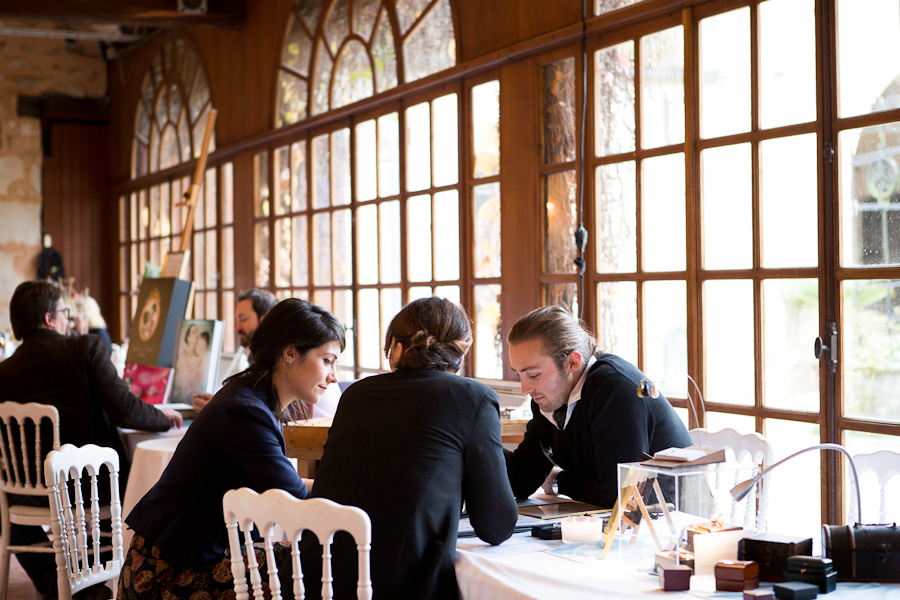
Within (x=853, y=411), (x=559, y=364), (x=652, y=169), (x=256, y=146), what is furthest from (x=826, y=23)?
(x=256, y=146)

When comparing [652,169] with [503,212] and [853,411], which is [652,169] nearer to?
[503,212]

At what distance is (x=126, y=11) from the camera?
6914 millimetres

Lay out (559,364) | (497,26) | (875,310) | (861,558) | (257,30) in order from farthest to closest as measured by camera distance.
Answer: (257,30) → (497,26) → (875,310) → (559,364) → (861,558)

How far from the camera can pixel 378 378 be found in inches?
85.3

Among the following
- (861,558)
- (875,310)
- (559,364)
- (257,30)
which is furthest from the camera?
(257,30)

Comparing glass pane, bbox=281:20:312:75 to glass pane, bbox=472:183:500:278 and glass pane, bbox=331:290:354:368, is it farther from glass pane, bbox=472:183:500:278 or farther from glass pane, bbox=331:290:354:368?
glass pane, bbox=472:183:500:278

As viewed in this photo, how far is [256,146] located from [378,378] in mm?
5089

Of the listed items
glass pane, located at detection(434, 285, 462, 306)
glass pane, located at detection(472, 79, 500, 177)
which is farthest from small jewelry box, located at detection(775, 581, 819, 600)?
glass pane, located at detection(434, 285, 462, 306)

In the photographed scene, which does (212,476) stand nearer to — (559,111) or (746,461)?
(746,461)

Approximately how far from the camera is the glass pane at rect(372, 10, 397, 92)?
5395mm

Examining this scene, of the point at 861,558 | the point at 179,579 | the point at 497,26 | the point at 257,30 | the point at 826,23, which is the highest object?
the point at 257,30

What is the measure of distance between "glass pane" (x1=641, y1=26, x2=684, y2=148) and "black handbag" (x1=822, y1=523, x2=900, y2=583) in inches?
87.0

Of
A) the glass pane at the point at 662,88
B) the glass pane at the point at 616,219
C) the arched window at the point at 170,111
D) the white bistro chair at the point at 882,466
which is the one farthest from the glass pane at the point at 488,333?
the arched window at the point at 170,111

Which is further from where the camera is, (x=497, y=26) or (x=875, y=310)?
(x=497, y=26)
